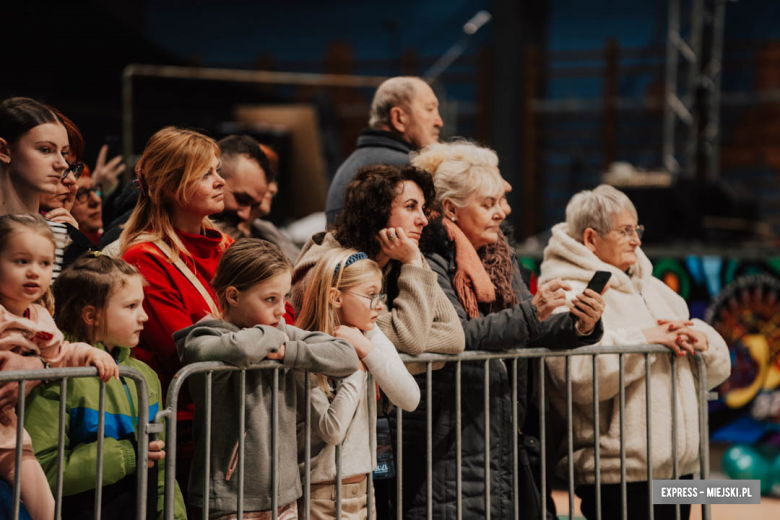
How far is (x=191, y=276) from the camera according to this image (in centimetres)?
281

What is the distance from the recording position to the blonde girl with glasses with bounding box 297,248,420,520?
2.76 meters

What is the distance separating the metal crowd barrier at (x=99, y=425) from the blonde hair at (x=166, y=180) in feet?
1.88

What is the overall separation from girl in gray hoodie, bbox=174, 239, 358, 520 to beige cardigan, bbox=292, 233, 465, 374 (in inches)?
12.2

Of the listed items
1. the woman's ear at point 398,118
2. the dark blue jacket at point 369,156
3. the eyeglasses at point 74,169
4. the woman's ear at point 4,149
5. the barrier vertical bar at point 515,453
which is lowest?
the barrier vertical bar at point 515,453

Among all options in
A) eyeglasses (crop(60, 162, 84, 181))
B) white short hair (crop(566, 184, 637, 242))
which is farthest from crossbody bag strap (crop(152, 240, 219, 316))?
white short hair (crop(566, 184, 637, 242))

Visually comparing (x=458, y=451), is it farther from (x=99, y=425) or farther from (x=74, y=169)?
(x=74, y=169)

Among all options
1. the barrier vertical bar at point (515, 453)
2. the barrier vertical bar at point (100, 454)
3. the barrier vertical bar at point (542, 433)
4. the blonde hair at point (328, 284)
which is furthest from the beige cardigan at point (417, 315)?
the barrier vertical bar at point (100, 454)

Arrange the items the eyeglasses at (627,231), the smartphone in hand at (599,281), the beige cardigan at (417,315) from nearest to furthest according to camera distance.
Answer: the beige cardigan at (417,315) < the smartphone in hand at (599,281) < the eyeglasses at (627,231)

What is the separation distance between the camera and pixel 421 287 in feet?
9.70

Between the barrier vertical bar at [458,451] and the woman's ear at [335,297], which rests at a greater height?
the woman's ear at [335,297]

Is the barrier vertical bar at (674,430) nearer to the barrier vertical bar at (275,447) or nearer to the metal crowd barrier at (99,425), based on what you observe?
the barrier vertical bar at (275,447)

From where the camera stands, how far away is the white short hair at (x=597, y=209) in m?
3.59

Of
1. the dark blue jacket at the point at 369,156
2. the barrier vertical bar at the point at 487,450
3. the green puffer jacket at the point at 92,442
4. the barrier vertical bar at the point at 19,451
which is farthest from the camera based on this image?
the dark blue jacket at the point at 369,156

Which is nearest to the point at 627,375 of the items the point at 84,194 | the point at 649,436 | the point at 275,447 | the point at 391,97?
the point at 649,436
